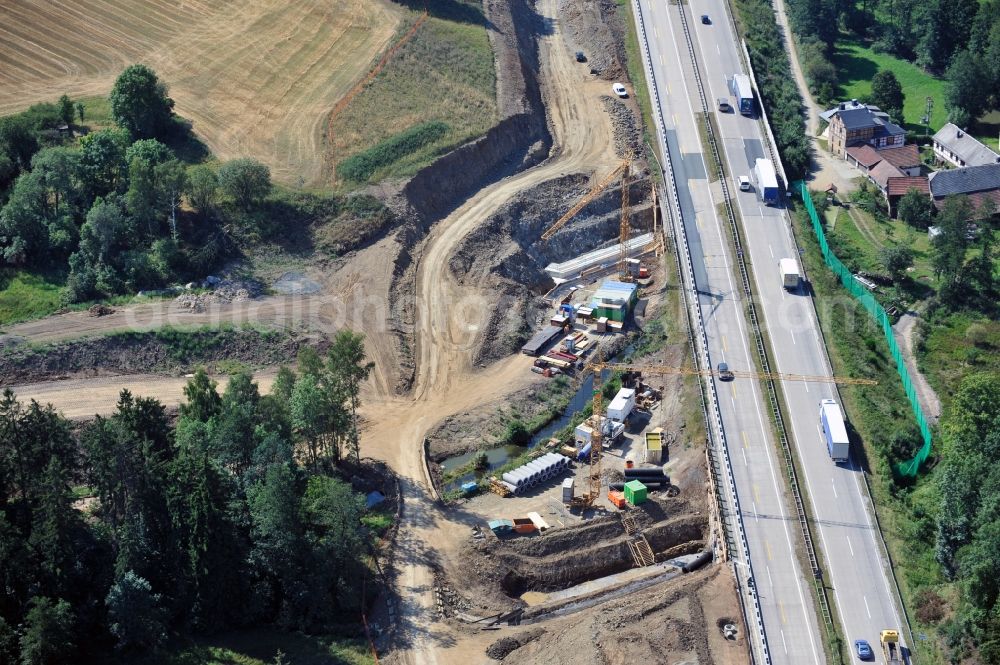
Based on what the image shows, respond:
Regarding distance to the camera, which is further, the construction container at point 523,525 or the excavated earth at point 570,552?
the construction container at point 523,525

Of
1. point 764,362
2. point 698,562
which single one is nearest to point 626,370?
point 764,362

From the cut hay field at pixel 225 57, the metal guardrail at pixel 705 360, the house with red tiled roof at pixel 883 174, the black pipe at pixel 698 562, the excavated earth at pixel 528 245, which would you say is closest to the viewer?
the metal guardrail at pixel 705 360

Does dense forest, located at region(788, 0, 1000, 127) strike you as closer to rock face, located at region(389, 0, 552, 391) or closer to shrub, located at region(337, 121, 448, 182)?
rock face, located at region(389, 0, 552, 391)

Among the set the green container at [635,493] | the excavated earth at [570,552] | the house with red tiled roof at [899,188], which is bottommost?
the excavated earth at [570,552]

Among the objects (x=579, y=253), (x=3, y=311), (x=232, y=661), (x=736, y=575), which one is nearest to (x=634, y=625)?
(x=736, y=575)

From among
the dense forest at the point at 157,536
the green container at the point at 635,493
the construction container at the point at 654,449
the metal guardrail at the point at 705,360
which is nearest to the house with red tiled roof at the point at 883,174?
the metal guardrail at the point at 705,360

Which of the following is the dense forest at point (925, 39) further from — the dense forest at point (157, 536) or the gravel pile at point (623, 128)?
the dense forest at point (157, 536)

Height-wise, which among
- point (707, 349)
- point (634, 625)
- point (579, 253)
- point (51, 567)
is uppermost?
point (579, 253)

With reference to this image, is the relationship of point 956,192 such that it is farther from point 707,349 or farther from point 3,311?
point 3,311
